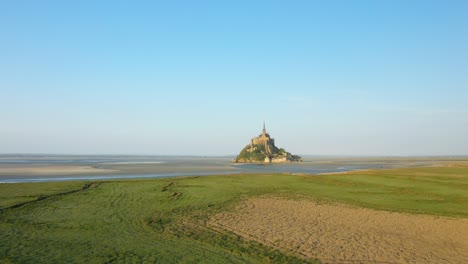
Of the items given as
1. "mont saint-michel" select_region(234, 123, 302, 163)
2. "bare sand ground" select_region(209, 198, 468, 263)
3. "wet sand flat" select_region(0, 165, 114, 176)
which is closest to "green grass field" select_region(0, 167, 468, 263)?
"bare sand ground" select_region(209, 198, 468, 263)

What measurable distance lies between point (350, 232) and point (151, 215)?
12.8 m

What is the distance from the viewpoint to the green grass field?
15547mm

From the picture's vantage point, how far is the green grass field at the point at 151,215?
51.0 ft

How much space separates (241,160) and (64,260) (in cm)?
17135

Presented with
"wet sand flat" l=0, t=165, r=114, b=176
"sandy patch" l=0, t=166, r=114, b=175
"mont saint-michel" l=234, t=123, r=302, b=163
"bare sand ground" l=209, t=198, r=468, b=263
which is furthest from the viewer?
"mont saint-michel" l=234, t=123, r=302, b=163

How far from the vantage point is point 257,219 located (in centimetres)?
2339

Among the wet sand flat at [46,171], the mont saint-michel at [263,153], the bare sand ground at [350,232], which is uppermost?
the mont saint-michel at [263,153]

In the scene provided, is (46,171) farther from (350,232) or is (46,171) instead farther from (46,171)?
(350,232)

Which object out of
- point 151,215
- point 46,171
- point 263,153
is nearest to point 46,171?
point 46,171

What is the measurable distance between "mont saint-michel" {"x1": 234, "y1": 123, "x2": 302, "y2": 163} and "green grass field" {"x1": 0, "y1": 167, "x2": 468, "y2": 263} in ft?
462

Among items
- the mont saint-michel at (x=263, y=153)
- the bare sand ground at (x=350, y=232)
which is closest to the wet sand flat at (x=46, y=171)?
the bare sand ground at (x=350, y=232)

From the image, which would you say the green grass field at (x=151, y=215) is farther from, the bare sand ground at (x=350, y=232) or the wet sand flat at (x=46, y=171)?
the wet sand flat at (x=46, y=171)

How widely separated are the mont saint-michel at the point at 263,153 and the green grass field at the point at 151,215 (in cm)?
14086

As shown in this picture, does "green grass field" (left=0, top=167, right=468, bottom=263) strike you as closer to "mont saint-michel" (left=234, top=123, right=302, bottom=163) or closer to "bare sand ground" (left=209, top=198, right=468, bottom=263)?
"bare sand ground" (left=209, top=198, right=468, bottom=263)
